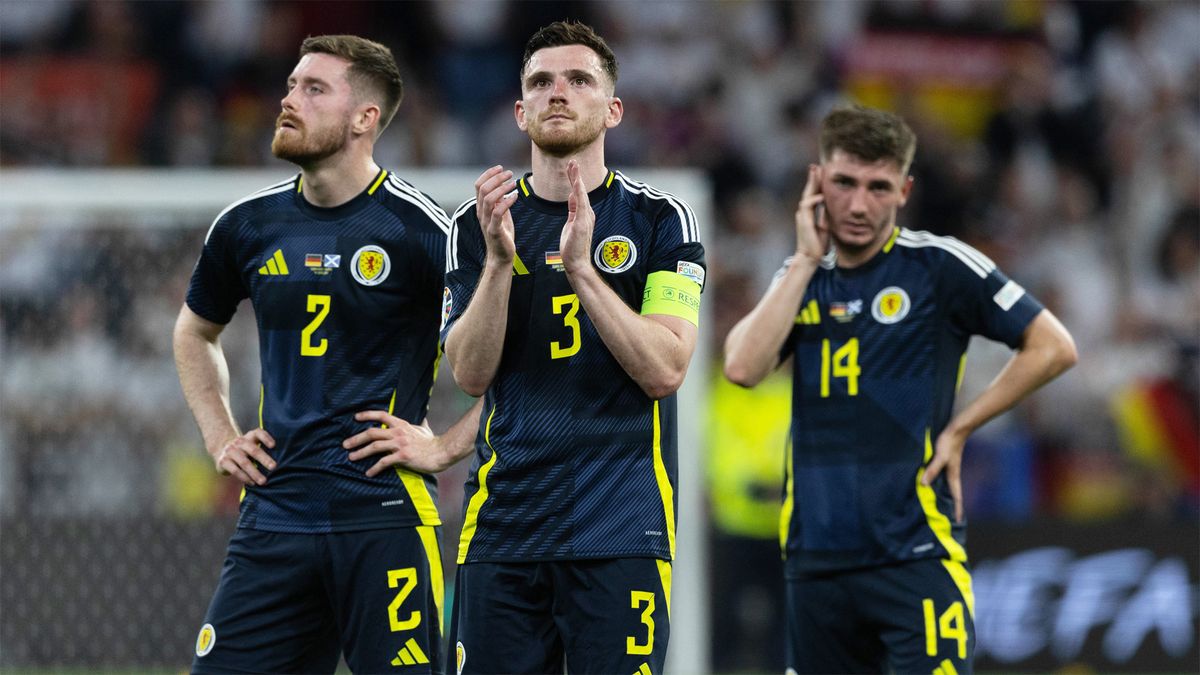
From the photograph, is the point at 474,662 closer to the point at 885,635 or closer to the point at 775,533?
the point at 885,635

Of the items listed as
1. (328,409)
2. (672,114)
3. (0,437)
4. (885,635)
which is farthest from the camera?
(672,114)

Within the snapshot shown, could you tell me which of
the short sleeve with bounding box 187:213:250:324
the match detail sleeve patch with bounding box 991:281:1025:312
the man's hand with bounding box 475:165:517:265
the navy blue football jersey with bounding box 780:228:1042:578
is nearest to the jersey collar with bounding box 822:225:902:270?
the navy blue football jersey with bounding box 780:228:1042:578

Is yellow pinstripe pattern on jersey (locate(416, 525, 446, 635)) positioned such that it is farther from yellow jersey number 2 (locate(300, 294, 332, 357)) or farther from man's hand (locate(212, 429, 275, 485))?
yellow jersey number 2 (locate(300, 294, 332, 357))

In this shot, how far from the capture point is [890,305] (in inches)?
227

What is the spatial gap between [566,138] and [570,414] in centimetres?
81

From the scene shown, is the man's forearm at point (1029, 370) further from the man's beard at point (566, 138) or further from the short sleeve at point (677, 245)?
the man's beard at point (566, 138)

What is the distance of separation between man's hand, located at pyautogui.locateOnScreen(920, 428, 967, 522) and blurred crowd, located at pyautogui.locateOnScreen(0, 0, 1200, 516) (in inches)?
193

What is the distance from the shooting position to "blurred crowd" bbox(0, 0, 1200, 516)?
11.5 metres

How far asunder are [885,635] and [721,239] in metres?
7.83

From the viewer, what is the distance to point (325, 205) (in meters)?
5.30

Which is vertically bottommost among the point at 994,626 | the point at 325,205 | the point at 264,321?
the point at 994,626

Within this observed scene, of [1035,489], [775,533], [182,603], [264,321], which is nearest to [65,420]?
[182,603]

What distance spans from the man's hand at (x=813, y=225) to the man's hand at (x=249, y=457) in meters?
2.08

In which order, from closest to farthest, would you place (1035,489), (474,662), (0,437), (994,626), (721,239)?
(474,662)
(0,437)
(994,626)
(1035,489)
(721,239)
